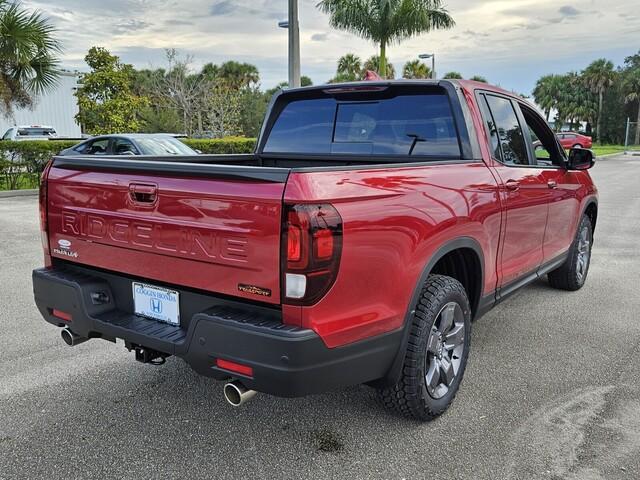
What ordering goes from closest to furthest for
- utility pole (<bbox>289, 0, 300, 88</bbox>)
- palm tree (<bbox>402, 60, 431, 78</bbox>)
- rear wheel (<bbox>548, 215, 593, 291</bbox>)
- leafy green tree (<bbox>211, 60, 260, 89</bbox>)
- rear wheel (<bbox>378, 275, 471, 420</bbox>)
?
1. rear wheel (<bbox>378, 275, 471, 420</bbox>)
2. rear wheel (<bbox>548, 215, 593, 291</bbox>)
3. utility pole (<bbox>289, 0, 300, 88</bbox>)
4. palm tree (<bbox>402, 60, 431, 78</bbox>)
5. leafy green tree (<bbox>211, 60, 260, 89</bbox>)

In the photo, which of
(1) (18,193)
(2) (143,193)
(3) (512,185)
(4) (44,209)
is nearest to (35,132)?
(1) (18,193)

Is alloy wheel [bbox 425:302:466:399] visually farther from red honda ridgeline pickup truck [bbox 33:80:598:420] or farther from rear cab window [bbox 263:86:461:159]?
rear cab window [bbox 263:86:461:159]

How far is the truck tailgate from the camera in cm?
242

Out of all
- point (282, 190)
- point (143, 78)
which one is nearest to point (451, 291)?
point (282, 190)

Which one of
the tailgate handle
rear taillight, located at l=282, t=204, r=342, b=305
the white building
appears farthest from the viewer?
the white building

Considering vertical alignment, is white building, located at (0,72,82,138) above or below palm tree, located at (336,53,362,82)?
below

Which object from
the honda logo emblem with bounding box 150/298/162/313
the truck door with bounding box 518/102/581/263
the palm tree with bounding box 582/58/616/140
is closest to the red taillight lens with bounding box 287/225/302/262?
the honda logo emblem with bounding box 150/298/162/313

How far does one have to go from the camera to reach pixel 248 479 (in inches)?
106

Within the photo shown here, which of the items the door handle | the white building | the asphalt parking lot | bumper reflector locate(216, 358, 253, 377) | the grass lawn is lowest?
the asphalt parking lot

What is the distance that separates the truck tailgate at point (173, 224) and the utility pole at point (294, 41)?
8.64 metres

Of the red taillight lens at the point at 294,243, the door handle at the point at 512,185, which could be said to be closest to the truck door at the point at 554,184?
the door handle at the point at 512,185

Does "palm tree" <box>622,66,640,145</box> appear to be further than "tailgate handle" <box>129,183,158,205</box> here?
Yes

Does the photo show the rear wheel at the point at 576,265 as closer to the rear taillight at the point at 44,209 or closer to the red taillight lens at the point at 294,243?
the red taillight lens at the point at 294,243

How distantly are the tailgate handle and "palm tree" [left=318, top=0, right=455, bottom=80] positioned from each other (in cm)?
2335
